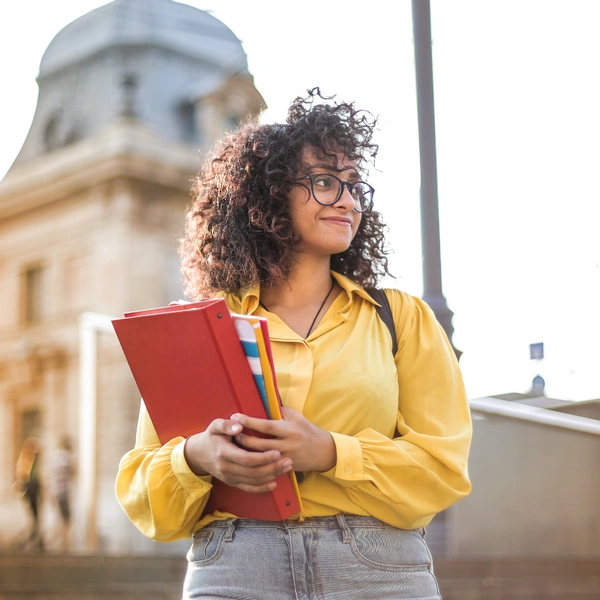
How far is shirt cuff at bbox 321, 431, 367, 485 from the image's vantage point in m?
1.98

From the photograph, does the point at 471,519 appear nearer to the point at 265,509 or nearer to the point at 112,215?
the point at 265,509

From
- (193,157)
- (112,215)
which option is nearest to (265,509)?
(112,215)

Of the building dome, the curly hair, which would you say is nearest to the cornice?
the building dome

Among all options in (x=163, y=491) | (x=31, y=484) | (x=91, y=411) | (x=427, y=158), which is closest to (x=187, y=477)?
(x=163, y=491)

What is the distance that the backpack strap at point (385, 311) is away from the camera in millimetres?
2242

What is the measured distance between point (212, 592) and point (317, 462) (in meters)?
0.37

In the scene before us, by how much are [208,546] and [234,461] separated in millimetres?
290

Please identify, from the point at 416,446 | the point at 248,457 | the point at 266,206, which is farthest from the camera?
the point at 266,206

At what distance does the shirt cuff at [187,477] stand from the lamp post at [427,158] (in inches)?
126

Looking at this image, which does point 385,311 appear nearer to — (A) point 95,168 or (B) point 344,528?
(B) point 344,528

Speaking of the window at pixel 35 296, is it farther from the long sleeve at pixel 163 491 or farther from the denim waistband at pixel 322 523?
the denim waistband at pixel 322 523

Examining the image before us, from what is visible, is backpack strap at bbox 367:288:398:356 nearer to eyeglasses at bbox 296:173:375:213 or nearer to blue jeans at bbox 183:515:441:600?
eyeglasses at bbox 296:173:375:213

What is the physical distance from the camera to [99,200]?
1642 cm

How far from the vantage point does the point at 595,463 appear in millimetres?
6340
